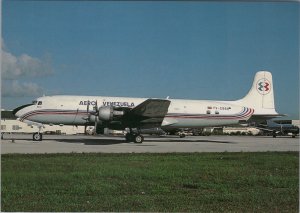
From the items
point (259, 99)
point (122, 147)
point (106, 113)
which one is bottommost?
point (122, 147)

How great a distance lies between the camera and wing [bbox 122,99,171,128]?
22.3m

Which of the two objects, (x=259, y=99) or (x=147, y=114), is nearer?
(x=147, y=114)

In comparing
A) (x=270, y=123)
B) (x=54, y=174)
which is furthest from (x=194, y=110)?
(x=270, y=123)

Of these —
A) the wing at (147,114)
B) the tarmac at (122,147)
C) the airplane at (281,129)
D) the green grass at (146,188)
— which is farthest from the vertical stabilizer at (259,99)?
the airplane at (281,129)

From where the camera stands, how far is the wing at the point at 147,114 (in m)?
22.3

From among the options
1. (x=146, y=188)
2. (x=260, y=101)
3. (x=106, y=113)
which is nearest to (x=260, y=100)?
(x=260, y=101)

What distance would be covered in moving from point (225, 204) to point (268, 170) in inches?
173

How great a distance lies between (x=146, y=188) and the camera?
774 centimetres

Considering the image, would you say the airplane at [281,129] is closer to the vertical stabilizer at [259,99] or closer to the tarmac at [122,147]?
the vertical stabilizer at [259,99]

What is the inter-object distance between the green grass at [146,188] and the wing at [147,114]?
11717 mm

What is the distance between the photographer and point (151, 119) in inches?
950

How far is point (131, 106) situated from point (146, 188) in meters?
17.7

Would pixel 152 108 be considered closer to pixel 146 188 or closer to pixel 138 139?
pixel 138 139

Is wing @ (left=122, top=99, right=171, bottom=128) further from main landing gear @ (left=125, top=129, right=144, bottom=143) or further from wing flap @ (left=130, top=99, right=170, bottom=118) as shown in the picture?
main landing gear @ (left=125, top=129, right=144, bottom=143)
